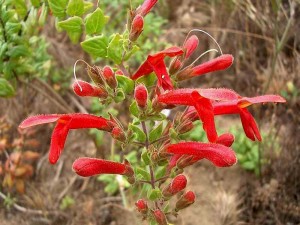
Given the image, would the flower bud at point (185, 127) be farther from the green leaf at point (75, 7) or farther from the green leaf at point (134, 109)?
the green leaf at point (75, 7)

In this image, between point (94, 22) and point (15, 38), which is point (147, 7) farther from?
point (15, 38)

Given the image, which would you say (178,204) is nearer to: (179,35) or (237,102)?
(237,102)

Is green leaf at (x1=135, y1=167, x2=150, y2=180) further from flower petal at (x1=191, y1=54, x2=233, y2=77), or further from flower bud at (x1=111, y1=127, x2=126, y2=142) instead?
flower petal at (x1=191, y1=54, x2=233, y2=77)

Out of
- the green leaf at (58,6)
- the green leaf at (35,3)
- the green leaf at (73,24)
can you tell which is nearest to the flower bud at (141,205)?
the green leaf at (73,24)

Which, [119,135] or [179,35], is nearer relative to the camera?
[119,135]

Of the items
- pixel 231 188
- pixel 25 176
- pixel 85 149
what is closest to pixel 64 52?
pixel 85 149

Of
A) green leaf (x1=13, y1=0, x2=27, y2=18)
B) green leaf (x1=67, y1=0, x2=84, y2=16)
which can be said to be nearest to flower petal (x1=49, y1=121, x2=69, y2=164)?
green leaf (x1=67, y1=0, x2=84, y2=16)


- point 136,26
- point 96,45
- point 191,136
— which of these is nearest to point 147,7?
point 136,26
